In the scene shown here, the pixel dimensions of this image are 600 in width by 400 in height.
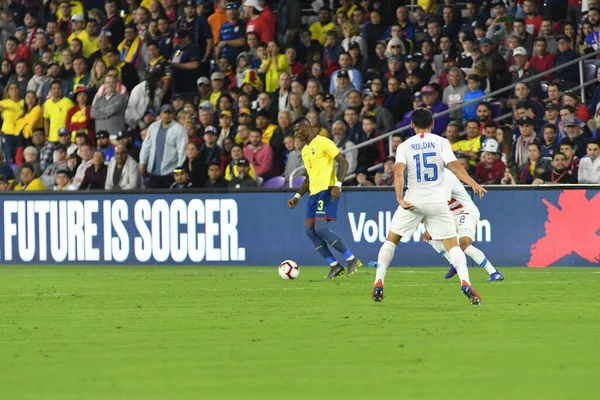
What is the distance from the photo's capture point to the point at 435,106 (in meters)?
22.1

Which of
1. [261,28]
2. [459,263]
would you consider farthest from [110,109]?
[459,263]

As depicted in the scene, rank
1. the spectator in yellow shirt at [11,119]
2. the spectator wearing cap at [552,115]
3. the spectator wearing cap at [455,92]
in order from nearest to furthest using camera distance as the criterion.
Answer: the spectator wearing cap at [552,115] → the spectator wearing cap at [455,92] → the spectator in yellow shirt at [11,119]

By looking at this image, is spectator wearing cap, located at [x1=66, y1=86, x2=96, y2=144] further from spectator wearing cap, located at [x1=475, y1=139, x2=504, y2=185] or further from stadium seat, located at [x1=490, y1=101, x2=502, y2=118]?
spectator wearing cap, located at [x1=475, y1=139, x2=504, y2=185]

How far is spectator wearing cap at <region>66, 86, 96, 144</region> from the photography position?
25.7 m

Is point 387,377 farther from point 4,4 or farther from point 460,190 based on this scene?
point 4,4

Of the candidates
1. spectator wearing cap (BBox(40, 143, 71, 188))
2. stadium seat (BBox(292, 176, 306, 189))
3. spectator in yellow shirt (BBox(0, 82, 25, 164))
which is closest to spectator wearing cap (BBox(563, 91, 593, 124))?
stadium seat (BBox(292, 176, 306, 189))

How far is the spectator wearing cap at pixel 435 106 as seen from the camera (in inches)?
865

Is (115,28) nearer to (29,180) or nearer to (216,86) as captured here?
(216,86)

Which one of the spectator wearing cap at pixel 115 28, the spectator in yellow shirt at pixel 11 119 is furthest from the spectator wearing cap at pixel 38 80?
the spectator wearing cap at pixel 115 28

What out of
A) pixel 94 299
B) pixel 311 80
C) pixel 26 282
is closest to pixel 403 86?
pixel 311 80

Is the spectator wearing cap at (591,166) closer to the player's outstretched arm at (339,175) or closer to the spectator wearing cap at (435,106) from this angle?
the spectator wearing cap at (435,106)

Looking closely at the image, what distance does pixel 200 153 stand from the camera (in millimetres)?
23281

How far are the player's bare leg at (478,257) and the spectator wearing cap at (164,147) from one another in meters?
8.49

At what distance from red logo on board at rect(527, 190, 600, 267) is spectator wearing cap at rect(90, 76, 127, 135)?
371 inches
